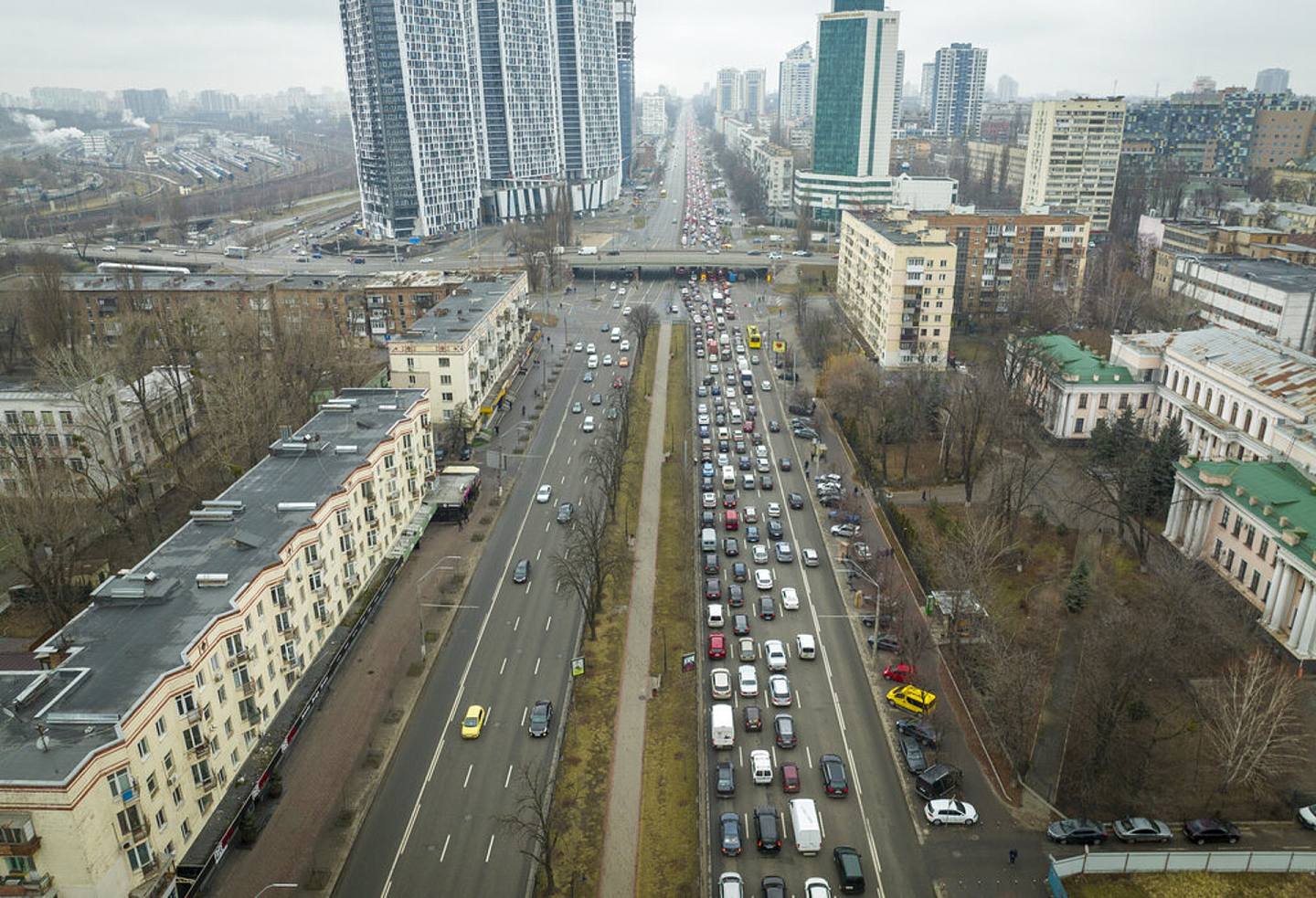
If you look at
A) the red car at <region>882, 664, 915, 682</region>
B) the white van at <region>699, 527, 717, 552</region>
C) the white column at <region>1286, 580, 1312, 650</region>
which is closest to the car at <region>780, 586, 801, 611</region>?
the white van at <region>699, 527, 717, 552</region>

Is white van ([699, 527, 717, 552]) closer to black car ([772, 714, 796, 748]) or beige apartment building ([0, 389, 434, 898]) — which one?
black car ([772, 714, 796, 748])

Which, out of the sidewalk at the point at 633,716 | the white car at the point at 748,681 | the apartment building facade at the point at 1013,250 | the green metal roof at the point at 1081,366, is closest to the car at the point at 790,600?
the white car at the point at 748,681


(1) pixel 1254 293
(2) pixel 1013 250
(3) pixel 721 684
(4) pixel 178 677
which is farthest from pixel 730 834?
(2) pixel 1013 250

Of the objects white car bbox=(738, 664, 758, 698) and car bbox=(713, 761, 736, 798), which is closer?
car bbox=(713, 761, 736, 798)

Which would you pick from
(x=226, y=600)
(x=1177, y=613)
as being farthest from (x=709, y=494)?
(x=226, y=600)

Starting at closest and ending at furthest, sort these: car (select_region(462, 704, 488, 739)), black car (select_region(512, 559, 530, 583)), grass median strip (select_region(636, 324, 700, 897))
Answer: grass median strip (select_region(636, 324, 700, 897)), car (select_region(462, 704, 488, 739)), black car (select_region(512, 559, 530, 583))

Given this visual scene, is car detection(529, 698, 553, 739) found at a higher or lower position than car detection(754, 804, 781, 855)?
higher
